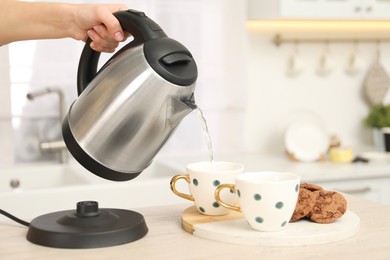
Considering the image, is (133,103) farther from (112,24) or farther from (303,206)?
(303,206)

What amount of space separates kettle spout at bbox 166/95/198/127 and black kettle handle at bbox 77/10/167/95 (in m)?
0.11

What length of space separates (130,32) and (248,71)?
5.92 ft

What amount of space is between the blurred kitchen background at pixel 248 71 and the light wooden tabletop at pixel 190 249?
138 cm

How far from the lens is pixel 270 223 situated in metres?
1.04

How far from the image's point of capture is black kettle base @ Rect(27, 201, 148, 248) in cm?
101

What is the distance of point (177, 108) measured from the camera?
106 centimetres

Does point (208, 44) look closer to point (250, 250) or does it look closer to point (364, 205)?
point (364, 205)

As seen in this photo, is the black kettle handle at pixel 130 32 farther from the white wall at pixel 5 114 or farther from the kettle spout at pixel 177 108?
the white wall at pixel 5 114

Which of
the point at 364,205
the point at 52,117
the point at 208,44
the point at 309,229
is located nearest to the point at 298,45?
the point at 208,44

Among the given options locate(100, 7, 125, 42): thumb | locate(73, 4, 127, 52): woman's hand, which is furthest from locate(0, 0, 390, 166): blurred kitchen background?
locate(100, 7, 125, 42): thumb

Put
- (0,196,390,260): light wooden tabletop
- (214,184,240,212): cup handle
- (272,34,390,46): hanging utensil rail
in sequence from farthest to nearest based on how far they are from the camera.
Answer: (272,34,390,46): hanging utensil rail → (214,184,240,212): cup handle → (0,196,390,260): light wooden tabletop

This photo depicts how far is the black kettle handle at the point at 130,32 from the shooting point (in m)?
1.04

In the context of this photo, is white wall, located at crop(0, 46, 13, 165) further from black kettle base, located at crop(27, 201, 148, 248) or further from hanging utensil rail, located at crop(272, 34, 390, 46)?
black kettle base, located at crop(27, 201, 148, 248)

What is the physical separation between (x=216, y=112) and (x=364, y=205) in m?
1.48
